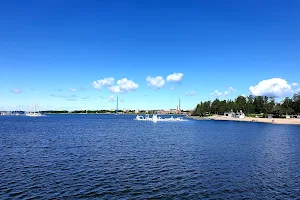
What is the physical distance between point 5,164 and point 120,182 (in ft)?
61.5

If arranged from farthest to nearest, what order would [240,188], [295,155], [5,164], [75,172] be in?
[295,155], [5,164], [75,172], [240,188]

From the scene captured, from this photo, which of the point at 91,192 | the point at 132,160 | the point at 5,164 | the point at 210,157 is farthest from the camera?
the point at 210,157

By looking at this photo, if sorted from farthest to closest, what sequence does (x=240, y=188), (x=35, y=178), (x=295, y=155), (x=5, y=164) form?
1. (x=295, y=155)
2. (x=5, y=164)
3. (x=35, y=178)
4. (x=240, y=188)

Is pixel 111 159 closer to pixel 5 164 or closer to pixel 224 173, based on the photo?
pixel 5 164

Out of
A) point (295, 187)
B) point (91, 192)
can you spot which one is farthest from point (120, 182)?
point (295, 187)

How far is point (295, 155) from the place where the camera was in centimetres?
4778

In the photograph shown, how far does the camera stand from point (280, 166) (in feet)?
125

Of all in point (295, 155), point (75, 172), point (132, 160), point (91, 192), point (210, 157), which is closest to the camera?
point (91, 192)

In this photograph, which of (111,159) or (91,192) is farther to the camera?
(111,159)

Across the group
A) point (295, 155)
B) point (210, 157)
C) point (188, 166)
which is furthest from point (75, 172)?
point (295, 155)

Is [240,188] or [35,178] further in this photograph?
[35,178]

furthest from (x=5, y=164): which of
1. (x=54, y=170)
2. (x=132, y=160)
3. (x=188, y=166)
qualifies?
(x=188, y=166)

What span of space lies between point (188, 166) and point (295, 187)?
13.6 metres

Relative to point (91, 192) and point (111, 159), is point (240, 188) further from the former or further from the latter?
point (111, 159)
